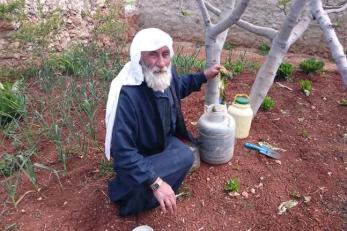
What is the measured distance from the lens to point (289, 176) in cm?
269

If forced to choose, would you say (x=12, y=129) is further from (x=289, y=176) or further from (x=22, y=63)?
(x=289, y=176)

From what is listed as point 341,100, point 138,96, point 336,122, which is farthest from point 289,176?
point 341,100

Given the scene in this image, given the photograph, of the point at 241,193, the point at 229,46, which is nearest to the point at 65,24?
the point at 229,46

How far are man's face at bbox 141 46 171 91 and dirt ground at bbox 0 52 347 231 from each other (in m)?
0.86

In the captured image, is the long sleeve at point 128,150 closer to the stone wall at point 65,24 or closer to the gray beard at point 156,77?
the gray beard at point 156,77

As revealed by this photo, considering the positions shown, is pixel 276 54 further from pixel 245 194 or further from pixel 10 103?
pixel 10 103

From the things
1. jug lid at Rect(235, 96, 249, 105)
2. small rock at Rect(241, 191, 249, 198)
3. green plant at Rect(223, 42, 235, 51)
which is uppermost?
Answer: jug lid at Rect(235, 96, 249, 105)

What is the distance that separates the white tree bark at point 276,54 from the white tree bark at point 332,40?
74 cm

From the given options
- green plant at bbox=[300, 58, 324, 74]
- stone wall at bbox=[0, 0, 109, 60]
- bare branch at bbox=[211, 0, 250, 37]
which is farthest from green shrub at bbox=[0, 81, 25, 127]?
green plant at bbox=[300, 58, 324, 74]

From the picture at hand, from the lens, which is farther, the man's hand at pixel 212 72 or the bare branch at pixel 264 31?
the bare branch at pixel 264 31

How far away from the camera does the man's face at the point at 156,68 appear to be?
7.07ft

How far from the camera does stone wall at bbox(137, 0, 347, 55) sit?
5614 millimetres

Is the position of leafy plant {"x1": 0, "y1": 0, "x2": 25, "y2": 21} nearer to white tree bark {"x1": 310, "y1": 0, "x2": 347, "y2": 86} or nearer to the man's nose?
the man's nose

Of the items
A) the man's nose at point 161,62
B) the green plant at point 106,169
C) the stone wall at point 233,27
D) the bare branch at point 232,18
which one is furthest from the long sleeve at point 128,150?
the stone wall at point 233,27
